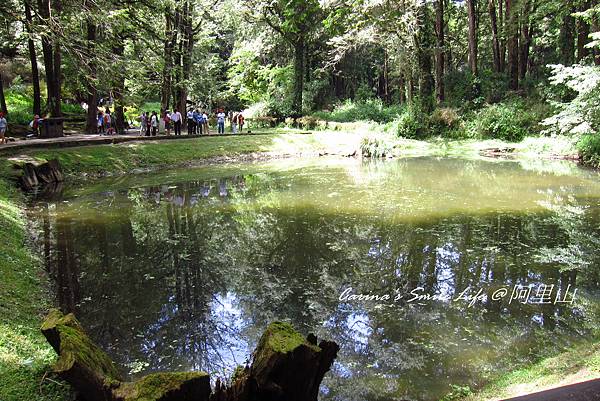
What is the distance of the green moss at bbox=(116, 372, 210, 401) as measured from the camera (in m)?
3.81

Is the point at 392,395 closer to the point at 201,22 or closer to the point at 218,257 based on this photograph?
the point at 218,257

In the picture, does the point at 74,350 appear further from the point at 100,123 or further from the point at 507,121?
the point at 507,121

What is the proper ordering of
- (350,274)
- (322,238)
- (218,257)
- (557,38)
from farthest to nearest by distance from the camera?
(557,38)
(322,238)
(218,257)
(350,274)

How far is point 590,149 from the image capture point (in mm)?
22547

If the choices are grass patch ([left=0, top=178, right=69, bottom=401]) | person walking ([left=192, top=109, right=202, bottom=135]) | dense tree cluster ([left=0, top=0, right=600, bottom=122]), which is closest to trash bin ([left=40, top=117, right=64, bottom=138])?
dense tree cluster ([left=0, top=0, right=600, bottom=122])

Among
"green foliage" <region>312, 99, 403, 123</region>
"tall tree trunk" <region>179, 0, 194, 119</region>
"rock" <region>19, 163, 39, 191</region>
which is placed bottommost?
"rock" <region>19, 163, 39, 191</region>

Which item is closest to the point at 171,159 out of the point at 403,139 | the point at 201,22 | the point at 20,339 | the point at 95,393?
the point at 201,22

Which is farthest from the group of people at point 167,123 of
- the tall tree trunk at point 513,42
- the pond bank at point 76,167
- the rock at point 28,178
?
the tall tree trunk at point 513,42

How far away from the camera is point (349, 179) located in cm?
2083

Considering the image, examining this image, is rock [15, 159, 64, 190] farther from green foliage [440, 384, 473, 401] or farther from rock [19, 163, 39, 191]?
green foliage [440, 384, 473, 401]

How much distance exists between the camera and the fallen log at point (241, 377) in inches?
154

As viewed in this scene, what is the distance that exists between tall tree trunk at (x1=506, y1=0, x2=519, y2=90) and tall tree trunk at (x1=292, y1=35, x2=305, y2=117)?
16821 millimetres

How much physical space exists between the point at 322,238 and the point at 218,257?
2.57m

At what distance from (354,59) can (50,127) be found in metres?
33.6
